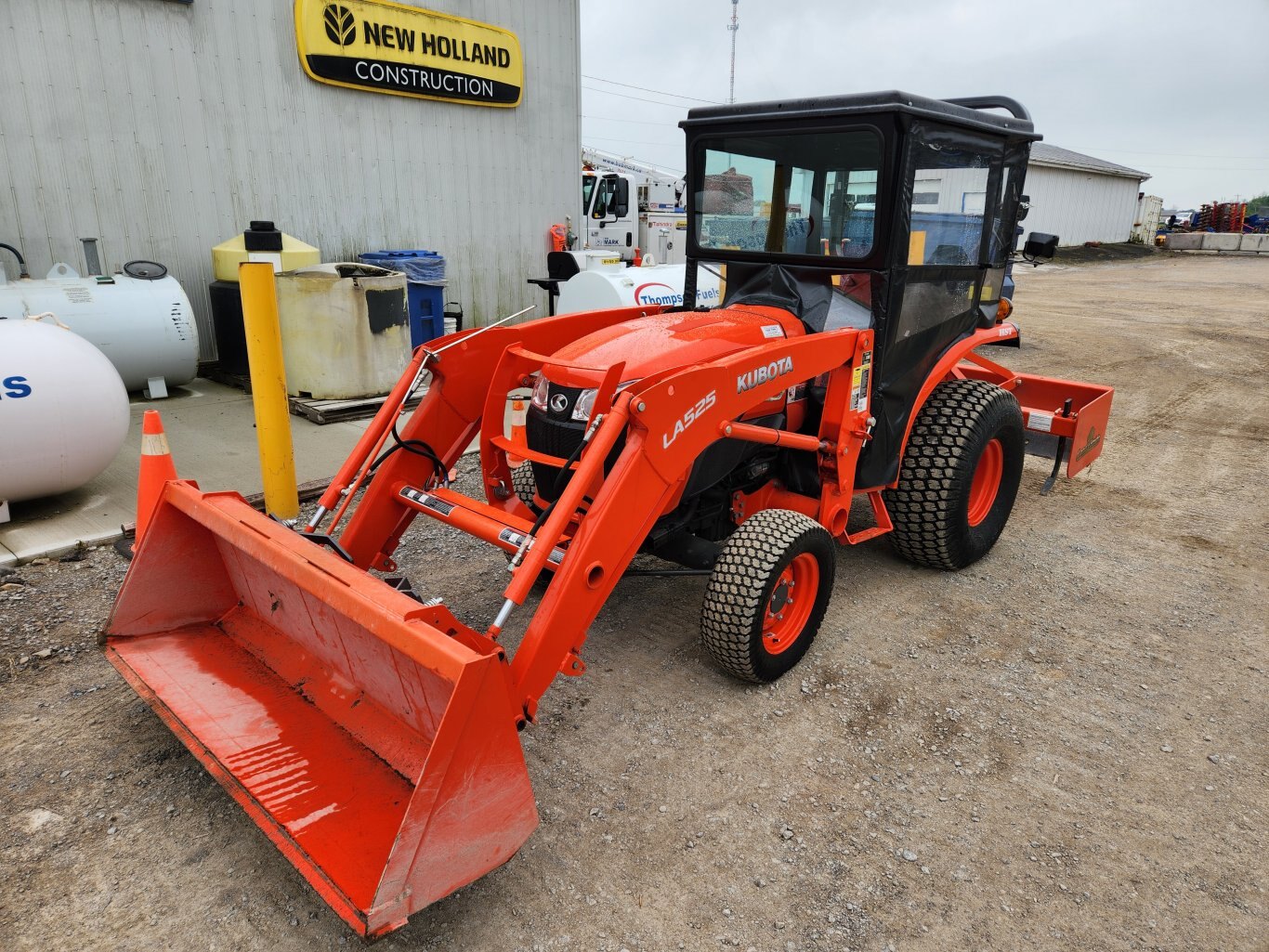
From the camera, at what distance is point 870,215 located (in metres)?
3.89

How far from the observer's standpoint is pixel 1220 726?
3467mm

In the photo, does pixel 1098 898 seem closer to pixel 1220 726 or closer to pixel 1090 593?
pixel 1220 726

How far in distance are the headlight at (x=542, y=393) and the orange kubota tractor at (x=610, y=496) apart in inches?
1.2

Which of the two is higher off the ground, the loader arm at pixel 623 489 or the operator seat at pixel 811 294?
the operator seat at pixel 811 294

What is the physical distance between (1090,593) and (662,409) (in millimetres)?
2867

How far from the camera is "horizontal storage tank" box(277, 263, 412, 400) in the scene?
7555mm

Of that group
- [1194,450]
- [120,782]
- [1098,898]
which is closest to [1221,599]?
[1098,898]

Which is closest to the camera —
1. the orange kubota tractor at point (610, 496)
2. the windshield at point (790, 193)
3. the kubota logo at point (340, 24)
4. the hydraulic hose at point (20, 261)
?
the orange kubota tractor at point (610, 496)

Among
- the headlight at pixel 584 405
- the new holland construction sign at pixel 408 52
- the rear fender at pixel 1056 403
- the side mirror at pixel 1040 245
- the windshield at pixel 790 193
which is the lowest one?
the rear fender at pixel 1056 403

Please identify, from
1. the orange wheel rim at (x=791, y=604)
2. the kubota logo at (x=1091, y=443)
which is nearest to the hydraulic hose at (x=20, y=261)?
Result: the orange wheel rim at (x=791, y=604)

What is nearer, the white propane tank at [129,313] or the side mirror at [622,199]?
the white propane tank at [129,313]

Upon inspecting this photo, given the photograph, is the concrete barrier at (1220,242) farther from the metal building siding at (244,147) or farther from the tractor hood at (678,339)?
the tractor hood at (678,339)

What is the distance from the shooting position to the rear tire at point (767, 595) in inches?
134

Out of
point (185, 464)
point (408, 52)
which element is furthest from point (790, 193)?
point (408, 52)
